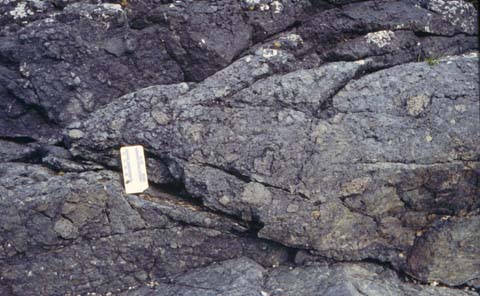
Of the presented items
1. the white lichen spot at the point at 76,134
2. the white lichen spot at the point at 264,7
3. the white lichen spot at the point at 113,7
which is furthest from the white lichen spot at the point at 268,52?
the white lichen spot at the point at 76,134

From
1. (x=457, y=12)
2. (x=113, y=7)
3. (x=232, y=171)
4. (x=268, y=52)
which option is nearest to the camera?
(x=232, y=171)

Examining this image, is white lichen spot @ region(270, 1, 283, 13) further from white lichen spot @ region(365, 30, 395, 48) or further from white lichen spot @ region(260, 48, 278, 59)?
white lichen spot @ region(365, 30, 395, 48)

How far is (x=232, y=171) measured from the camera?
445 centimetres

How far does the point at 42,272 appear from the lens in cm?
436

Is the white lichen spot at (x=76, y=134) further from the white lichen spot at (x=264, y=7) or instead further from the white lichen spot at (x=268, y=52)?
the white lichen spot at (x=264, y=7)

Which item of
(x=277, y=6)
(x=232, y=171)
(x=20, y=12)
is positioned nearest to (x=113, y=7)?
(x=20, y=12)

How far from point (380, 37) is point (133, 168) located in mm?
2213

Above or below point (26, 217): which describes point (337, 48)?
above

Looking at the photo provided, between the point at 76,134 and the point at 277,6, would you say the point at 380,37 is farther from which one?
the point at 76,134

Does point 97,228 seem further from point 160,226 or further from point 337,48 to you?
point 337,48

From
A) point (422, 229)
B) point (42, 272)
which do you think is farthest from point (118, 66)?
point (422, 229)

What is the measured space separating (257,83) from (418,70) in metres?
1.26

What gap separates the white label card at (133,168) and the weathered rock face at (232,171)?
0.07 m

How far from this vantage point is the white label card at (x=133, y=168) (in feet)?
14.6
